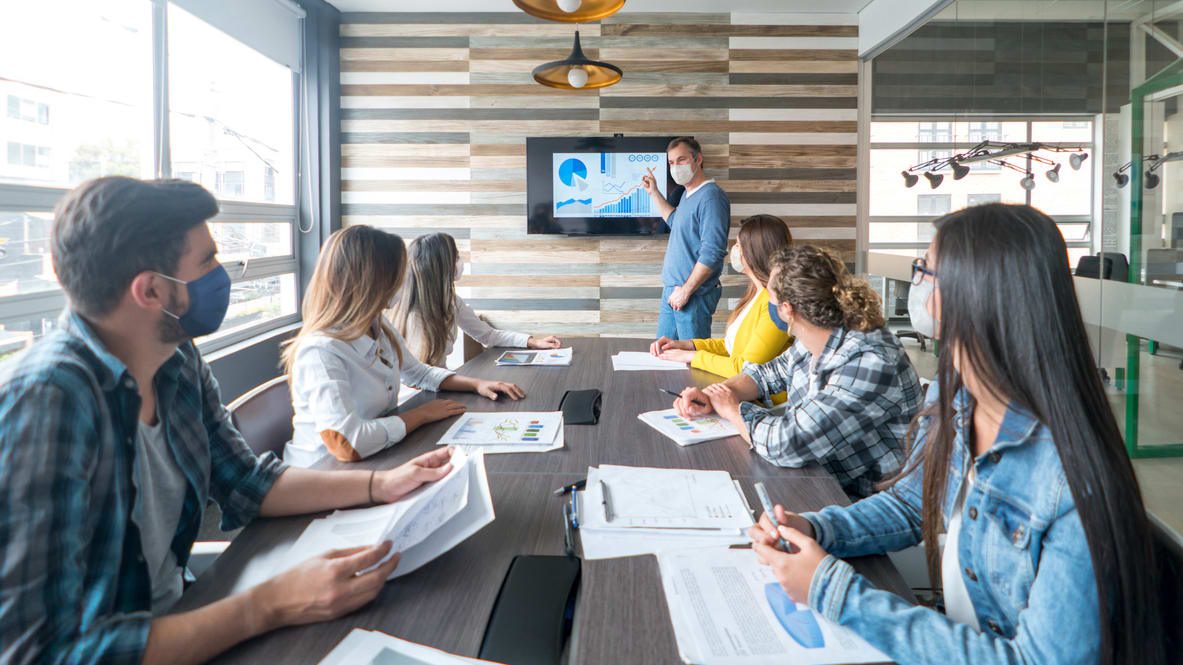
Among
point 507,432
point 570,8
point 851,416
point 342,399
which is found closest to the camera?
point 851,416

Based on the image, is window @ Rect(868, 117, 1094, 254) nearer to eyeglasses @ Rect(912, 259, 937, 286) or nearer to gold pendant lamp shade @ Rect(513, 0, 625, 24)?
eyeglasses @ Rect(912, 259, 937, 286)

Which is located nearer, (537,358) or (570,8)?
(570,8)

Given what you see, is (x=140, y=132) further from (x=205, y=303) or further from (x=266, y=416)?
(x=205, y=303)

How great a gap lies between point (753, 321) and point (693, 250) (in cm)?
158

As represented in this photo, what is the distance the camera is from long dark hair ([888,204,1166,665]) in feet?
2.51

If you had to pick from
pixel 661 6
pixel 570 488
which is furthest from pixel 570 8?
pixel 661 6

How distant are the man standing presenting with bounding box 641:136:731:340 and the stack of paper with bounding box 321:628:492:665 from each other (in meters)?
3.24

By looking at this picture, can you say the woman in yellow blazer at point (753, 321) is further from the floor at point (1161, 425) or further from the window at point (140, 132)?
the window at point (140, 132)

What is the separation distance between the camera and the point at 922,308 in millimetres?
1158

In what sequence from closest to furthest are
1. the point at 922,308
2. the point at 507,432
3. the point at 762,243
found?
the point at 922,308, the point at 507,432, the point at 762,243

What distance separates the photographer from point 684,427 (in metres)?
1.84

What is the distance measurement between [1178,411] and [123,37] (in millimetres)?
4419

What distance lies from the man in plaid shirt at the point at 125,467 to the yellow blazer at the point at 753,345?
1.65 m

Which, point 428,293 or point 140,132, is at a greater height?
point 140,132
